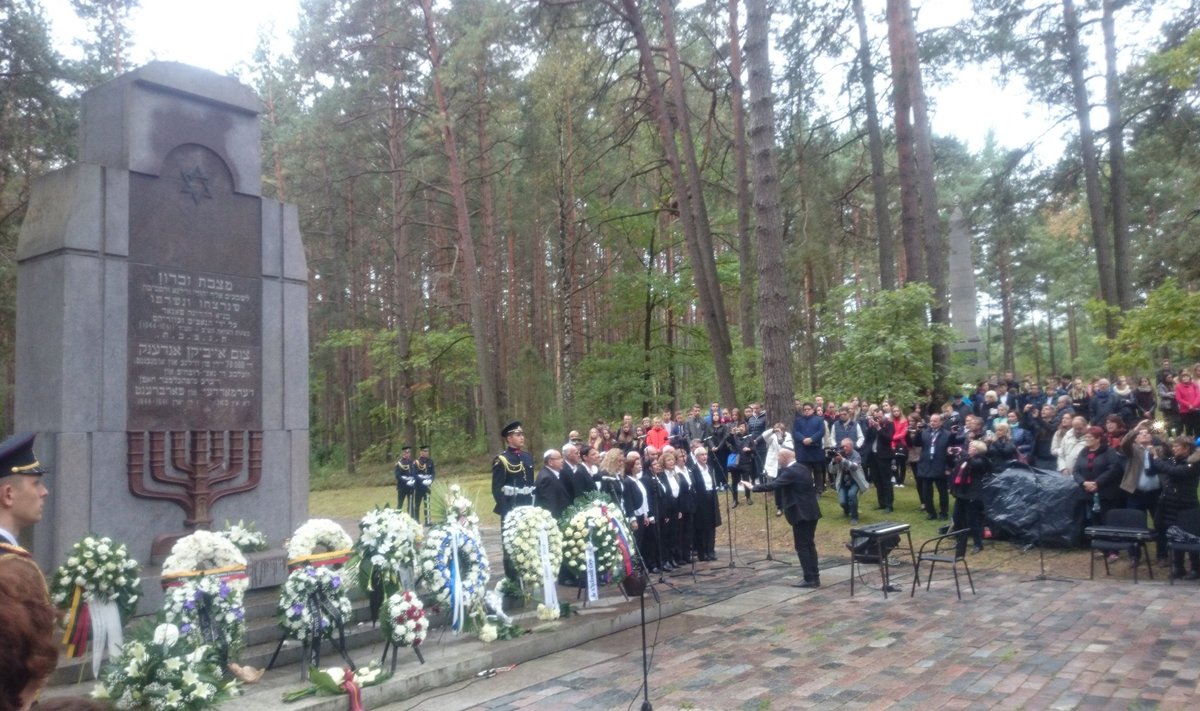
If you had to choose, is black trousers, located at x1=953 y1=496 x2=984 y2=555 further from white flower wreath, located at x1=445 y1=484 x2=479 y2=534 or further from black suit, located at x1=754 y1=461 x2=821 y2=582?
white flower wreath, located at x1=445 y1=484 x2=479 y2=534

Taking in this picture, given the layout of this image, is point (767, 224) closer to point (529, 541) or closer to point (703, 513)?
point (703, 513)

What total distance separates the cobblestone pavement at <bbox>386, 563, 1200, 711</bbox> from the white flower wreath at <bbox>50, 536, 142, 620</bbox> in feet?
7.32

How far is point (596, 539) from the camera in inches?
361

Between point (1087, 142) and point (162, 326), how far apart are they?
64.8 feet

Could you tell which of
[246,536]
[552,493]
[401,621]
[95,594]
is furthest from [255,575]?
[552,493]

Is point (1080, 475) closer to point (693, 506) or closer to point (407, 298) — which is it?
point (693, 506)

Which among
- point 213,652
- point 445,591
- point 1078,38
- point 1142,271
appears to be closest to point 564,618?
point 445,591

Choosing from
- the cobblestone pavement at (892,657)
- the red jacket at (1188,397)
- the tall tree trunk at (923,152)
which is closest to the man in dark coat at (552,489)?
the cobblestone pavement at (892,657)

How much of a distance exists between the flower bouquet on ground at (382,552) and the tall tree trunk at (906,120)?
49.4 ft

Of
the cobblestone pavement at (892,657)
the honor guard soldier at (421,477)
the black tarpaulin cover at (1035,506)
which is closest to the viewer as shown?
the cobblestone pavement at (892,657)

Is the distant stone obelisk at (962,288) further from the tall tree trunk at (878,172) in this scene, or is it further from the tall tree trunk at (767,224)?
the tall tree trunk at (767,224)

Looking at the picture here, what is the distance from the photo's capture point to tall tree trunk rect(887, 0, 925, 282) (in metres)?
19.2

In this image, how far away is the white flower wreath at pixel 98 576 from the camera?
642 cm

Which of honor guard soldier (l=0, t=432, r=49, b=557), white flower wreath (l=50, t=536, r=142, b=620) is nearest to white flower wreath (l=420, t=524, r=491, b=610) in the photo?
white flower wreath (l=50, t=536, r=142, b=620)
